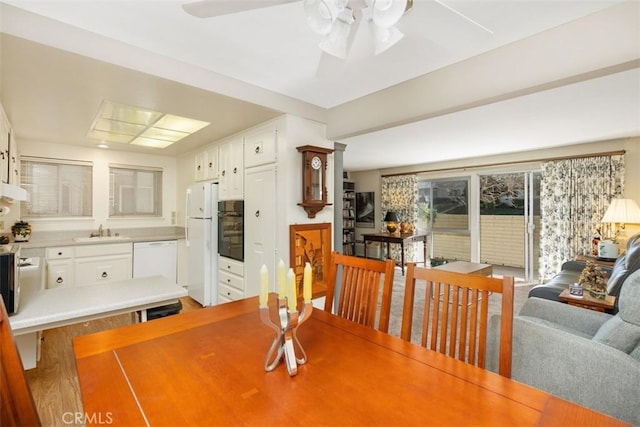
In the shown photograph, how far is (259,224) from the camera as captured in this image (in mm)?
3209

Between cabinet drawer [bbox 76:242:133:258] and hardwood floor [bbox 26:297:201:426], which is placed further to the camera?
cabinet drawer [bbox 76:242:133:258]

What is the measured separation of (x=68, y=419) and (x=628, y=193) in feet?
21.2

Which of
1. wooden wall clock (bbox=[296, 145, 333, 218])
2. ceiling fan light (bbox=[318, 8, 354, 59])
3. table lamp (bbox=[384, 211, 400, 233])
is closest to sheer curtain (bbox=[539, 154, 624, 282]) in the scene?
table lamp (bbox=[384, 211, 400, 233])

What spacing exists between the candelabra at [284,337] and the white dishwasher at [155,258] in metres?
3.70

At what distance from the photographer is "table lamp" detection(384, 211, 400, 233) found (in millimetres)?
6266

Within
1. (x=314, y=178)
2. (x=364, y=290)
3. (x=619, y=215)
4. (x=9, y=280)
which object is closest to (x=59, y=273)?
(x=9, y=280)

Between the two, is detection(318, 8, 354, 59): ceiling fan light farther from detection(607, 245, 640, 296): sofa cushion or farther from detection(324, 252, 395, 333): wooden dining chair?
detection(607, 245, 640, 296): sofa cushion

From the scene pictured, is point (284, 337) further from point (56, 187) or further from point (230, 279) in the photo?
point (56, 187)

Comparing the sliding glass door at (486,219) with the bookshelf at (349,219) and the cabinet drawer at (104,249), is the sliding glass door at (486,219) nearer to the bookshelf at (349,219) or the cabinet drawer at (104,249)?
the bookshelf at (349,219)

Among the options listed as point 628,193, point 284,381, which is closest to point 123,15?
point 284,381

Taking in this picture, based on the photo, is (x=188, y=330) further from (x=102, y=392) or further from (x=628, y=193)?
(x=628, y=193)

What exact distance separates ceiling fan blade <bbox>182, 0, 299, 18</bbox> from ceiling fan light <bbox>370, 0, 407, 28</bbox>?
32cm

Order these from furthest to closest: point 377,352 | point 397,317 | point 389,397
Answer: point 397,317, point 377,352, point 389,397

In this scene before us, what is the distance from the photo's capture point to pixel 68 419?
1.83 metres
